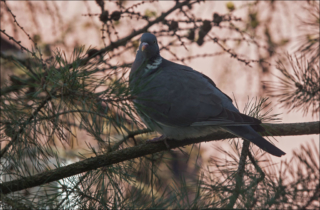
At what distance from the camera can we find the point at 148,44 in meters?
1.41

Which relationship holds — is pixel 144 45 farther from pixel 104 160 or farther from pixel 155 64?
pixel 104 160

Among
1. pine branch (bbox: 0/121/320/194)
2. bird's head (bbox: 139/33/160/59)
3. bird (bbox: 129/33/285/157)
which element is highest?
bird's head (bbox: 139/33/160/59)

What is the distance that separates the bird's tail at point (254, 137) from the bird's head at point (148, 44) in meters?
0.51

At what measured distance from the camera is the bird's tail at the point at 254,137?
1069 mm

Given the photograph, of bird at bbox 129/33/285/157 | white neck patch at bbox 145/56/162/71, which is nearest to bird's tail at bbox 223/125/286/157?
bird at bbox 129/33/285/157

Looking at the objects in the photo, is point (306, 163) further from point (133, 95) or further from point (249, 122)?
point (133, 95)

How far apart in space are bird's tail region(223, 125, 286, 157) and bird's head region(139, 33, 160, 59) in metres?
0.51

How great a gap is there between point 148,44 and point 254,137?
24.9 inches

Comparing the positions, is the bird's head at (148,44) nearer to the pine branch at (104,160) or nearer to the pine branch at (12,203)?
the pine branch at (104,160)

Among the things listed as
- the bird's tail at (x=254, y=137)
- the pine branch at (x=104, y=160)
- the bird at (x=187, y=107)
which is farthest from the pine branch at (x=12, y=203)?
the bird's tail at (x=254, y=137)

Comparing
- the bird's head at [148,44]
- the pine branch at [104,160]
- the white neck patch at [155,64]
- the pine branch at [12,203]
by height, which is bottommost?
the pine branch at [12,203]

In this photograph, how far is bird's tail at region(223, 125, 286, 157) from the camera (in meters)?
1.07

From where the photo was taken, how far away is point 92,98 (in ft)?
2.85

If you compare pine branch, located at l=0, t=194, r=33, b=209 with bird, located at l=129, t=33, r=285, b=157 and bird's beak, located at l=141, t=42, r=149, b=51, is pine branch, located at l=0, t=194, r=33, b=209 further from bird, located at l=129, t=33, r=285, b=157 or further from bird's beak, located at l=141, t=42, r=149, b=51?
bird's beak, located at l=141, t=42, r=149, b=51
